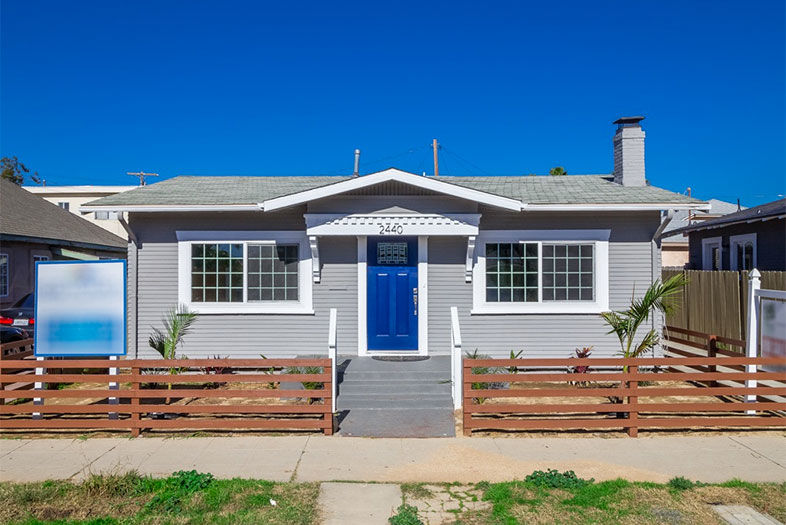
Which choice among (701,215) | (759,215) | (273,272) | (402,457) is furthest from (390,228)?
(701,215)

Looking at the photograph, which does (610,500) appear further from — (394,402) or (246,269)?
(246,269)

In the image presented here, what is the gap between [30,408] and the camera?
25.0ft

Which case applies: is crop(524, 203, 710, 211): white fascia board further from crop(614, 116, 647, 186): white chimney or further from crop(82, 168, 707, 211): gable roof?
crop(614, 116, 647, 186): white chimney

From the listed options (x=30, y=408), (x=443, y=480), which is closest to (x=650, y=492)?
(x=443, y=480)

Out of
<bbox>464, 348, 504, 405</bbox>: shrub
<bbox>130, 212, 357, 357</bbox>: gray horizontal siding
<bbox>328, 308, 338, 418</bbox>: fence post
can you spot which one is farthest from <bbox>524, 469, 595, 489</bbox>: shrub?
<bbox>130, 212, 357, 357</bbox>: gray horizontal siding

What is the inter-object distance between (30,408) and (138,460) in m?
2.15

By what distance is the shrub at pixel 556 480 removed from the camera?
5.77 meters

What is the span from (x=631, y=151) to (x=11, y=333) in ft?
45.7

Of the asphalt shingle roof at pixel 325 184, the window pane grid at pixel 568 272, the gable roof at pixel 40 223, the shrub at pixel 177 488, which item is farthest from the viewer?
the gable roof at pixel 40 223

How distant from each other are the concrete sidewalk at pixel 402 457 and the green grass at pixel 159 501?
373 millimetres

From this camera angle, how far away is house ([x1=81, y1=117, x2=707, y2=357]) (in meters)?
10.9

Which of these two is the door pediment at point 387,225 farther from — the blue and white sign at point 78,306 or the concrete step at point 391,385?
the blue and white sign at point 78,306

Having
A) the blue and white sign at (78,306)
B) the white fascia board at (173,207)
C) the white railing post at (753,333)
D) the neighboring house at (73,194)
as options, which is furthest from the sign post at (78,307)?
the neighboring house at (73,194)

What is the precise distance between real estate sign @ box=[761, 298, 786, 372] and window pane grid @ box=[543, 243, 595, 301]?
3029 mm
